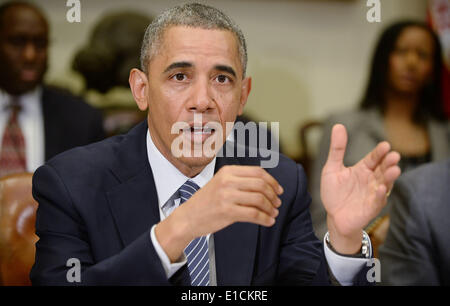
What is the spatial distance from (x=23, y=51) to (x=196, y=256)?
0.69 m

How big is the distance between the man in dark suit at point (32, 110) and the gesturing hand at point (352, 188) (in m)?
0.48

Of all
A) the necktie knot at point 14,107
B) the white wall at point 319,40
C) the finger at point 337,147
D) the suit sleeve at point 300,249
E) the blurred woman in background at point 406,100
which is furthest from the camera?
the white wall at point 319,40

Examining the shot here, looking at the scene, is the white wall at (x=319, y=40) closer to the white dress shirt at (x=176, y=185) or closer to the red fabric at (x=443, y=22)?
the red fabric at (x=443, y=22)

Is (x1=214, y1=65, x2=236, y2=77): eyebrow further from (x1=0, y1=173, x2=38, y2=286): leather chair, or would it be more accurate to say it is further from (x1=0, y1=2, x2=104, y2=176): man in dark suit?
(x1=0, y1=173, x2=38, y2=286): leather chair

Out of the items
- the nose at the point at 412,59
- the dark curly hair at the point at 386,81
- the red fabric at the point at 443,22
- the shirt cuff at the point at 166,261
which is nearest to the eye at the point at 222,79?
the shirt cuff at the point at 166,261

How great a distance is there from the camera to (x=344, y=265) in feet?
2.95

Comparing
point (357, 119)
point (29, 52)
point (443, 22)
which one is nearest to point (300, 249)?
point (29, 52)

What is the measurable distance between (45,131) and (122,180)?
30cm

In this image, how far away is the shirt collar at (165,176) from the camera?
927 millimetres

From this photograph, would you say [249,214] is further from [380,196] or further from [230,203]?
[380,196]

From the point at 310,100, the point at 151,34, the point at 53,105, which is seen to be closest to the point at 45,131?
the point at 53,105

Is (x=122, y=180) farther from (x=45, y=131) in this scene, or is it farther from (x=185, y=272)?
(x=45, y=131)

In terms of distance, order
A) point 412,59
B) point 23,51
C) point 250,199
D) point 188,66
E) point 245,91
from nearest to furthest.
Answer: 1. point 250,199
2. point 188,66
3. point 245,91
4. point 23,51
5. point 412,59
